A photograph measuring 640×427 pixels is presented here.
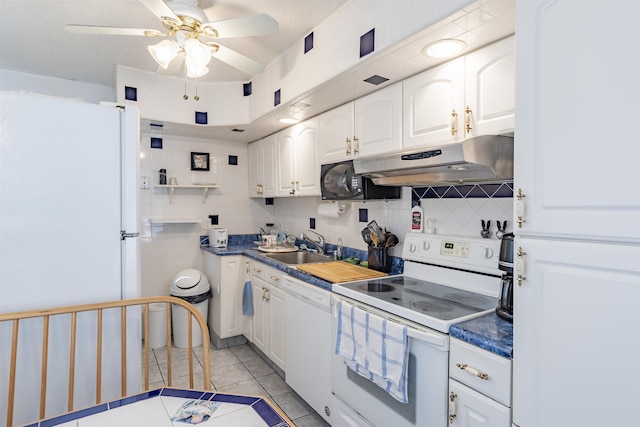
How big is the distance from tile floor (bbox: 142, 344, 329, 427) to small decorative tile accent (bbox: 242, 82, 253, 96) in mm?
2277

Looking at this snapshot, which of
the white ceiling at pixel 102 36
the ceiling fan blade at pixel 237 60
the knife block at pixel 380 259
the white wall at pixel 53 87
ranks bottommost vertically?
the knife block at pixel 380 259

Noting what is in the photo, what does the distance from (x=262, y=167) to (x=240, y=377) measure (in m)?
1.93

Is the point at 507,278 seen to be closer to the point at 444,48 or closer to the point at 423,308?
the point at 423,308

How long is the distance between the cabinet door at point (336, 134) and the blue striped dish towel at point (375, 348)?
104 cm

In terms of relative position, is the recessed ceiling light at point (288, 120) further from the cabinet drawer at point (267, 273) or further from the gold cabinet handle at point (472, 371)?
the gold cabinet handle at point (472, 371)

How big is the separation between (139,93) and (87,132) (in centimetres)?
163

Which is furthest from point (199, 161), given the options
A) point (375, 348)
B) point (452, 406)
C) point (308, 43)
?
point (452, 406)

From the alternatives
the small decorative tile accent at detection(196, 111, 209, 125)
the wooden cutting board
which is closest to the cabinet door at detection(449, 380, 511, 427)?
the wooden cutting board

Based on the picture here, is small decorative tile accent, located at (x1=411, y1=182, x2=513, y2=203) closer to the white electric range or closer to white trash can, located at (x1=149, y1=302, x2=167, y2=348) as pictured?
the white electric range

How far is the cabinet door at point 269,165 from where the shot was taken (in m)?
3.29

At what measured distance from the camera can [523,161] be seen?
1024mm

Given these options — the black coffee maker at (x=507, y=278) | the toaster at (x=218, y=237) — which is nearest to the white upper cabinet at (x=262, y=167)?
the toaster at (x=218, y=237)

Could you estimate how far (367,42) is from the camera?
1.70 metres

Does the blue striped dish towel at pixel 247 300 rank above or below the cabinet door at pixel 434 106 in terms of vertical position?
below
